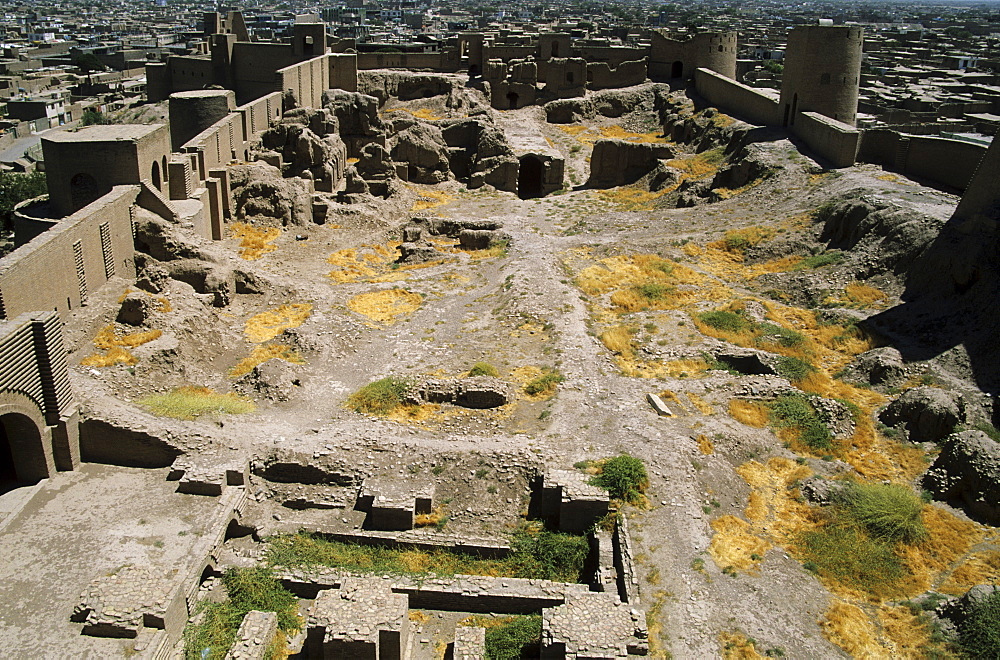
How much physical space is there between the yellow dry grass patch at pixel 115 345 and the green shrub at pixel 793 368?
1565 cm

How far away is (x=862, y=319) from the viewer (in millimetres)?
→ 22641

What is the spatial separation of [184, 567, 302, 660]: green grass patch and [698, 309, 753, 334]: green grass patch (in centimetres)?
1364

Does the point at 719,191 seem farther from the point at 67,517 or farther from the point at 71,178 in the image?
the point at 67,517

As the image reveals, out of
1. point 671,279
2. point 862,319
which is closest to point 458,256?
point 671,279

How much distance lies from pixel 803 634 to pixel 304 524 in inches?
361

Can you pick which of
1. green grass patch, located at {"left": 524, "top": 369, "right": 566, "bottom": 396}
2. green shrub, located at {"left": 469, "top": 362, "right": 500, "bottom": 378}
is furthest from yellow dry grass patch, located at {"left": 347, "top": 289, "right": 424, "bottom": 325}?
green grass patch, located at {"left": 524, "top": 369, "right": 566, "bottom": 396}

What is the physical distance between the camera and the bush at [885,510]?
14773mm

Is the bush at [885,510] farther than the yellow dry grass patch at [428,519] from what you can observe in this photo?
No

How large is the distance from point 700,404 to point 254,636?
36.2 feet

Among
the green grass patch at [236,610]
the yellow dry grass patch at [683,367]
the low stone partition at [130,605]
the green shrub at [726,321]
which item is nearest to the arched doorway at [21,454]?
the low stone partition at [130,605]

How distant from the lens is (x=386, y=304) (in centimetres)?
2658

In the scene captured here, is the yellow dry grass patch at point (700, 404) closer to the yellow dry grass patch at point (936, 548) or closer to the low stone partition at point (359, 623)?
the yellow dry grass patch at point (936, 548)

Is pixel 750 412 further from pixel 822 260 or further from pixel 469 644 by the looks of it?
pixel 822 260

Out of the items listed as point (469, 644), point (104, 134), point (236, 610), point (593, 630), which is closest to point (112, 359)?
point (236, 610)
